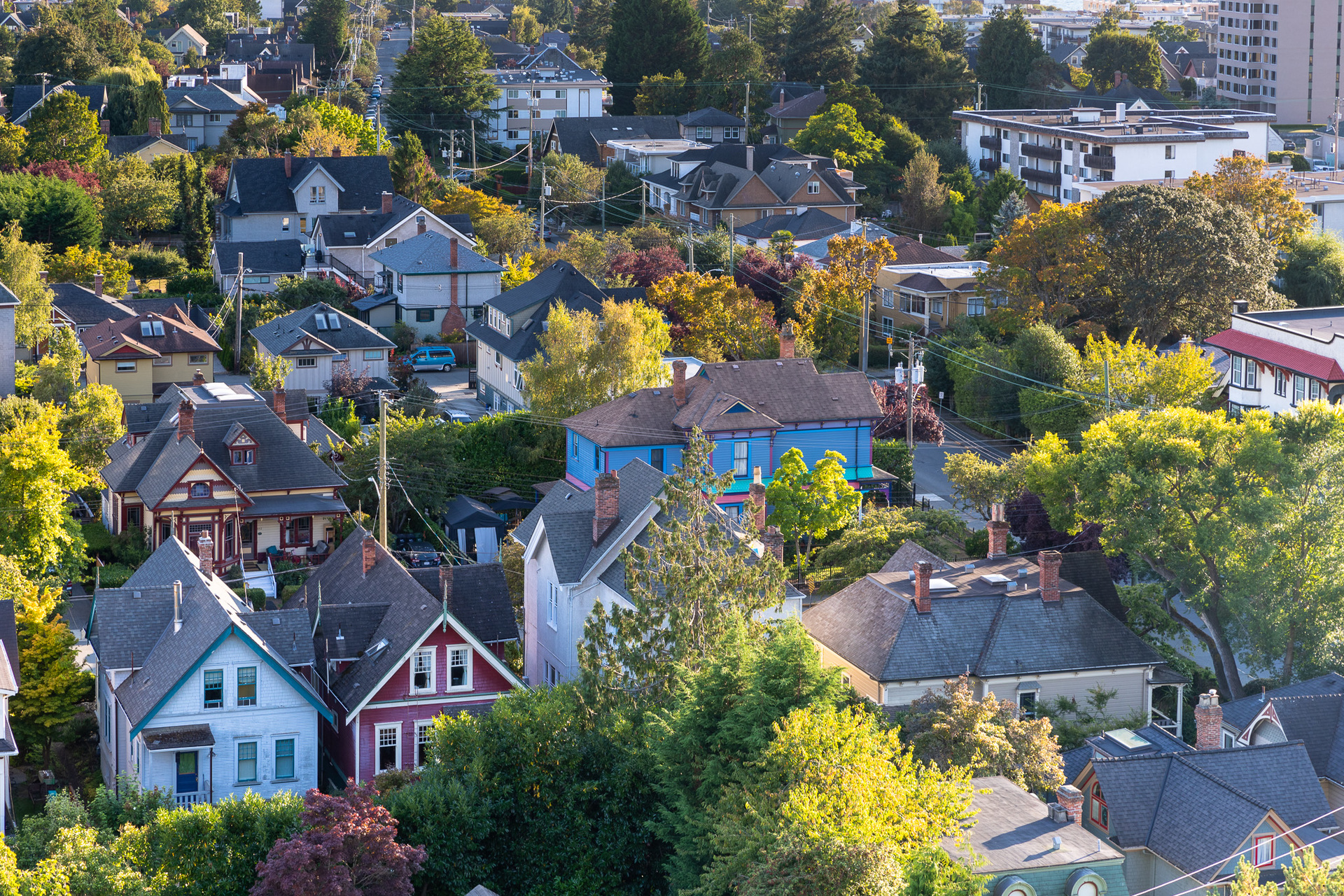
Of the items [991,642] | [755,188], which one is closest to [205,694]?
[991,642]

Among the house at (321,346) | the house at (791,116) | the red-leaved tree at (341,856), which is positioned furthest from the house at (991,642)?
the house at (791,116)

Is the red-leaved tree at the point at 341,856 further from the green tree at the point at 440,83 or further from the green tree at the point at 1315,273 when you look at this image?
the green tree at the point at 440,83

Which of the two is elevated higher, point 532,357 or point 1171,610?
point 532,357

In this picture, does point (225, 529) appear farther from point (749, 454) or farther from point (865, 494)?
point (865, 494)

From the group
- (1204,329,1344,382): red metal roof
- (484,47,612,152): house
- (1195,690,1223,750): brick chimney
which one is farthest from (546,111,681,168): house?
(1195,690,1223,750): brick chimney

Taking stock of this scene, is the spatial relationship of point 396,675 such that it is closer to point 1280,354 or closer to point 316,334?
point 316,334

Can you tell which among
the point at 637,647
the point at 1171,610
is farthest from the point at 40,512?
the point at 1171,610
